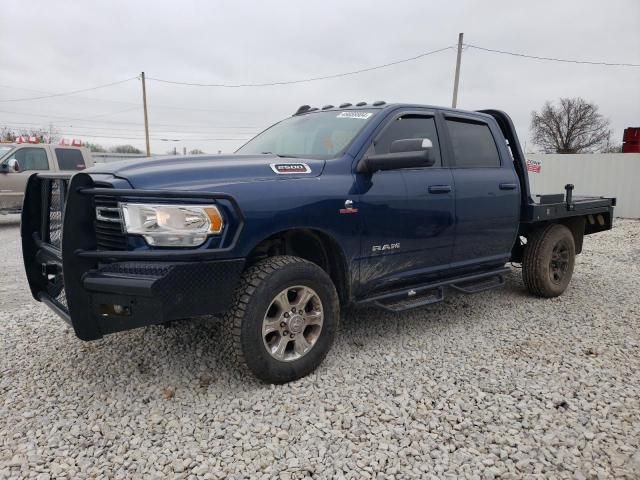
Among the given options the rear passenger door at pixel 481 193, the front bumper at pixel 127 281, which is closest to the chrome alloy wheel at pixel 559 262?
the rear passenger door at pixel 481 193

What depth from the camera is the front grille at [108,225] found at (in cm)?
260

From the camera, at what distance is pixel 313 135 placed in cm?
381

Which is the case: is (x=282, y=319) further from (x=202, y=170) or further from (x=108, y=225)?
(x=108, y=225)

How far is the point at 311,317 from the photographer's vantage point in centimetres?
308

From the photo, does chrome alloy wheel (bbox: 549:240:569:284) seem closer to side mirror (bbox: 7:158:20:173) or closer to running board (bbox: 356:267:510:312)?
running board (bbox: 356:267:510:312)

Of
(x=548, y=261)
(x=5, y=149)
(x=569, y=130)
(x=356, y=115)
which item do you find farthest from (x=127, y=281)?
(x=569, y=130)

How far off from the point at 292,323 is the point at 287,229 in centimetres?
61

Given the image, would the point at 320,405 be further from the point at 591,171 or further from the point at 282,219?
the point at 591,171

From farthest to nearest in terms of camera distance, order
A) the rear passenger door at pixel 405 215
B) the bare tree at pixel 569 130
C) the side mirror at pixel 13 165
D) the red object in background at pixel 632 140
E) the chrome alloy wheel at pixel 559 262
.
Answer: the bare tree at pixel 569 130 → the red object in background at pixel 632 140 → the side mirror at pixel 13 165 → the chrome alloy wheel at pixel 559 262 → the rear passenger door at pixel 405 215

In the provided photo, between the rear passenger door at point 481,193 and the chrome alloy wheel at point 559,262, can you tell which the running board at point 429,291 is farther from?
the chrome alloy wheel at point 559,262

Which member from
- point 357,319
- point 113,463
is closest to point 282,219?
point 113,463

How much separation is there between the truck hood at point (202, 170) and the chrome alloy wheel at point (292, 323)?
0.75m

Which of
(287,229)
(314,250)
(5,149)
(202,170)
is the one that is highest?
(5,149)

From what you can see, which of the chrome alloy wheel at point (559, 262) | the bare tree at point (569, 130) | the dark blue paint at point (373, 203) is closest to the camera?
the dark blue paint at point (373, 203)
